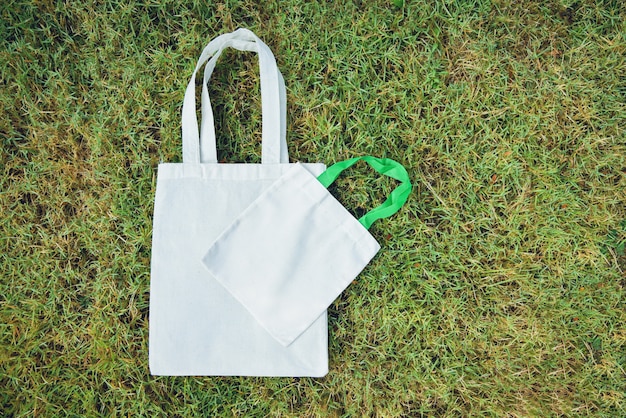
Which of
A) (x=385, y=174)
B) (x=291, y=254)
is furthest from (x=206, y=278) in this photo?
(x=385, y=174)

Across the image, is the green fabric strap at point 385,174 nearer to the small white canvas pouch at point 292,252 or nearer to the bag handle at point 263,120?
the small white canvas pouch at point 292,252

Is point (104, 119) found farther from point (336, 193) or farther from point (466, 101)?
point (466, 101)

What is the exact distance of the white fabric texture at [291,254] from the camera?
125cm

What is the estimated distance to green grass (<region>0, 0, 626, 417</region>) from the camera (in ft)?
4.36

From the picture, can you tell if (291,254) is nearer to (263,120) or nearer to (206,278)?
(206,278)

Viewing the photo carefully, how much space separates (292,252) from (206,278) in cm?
23

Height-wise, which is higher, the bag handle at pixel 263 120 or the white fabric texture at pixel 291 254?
the bag handle at pixel 263 120

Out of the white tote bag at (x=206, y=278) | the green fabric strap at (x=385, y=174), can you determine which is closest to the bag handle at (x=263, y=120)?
the white tote bag at (x=206, y=278)

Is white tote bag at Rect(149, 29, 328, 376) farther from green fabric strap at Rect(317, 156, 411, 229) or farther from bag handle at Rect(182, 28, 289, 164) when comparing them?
green fabric strap at Rect(317, 156, 411, 229)

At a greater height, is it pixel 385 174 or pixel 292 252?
pixel 385 174

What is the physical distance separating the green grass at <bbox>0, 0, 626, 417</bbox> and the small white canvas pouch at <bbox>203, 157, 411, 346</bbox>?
0.27 feet

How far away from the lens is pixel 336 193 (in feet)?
4.41

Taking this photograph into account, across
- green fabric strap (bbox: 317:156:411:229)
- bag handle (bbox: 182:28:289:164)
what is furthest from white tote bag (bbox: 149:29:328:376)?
green fabric strap (bbox: 317:156:411:229)

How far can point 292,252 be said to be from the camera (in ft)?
4.14
